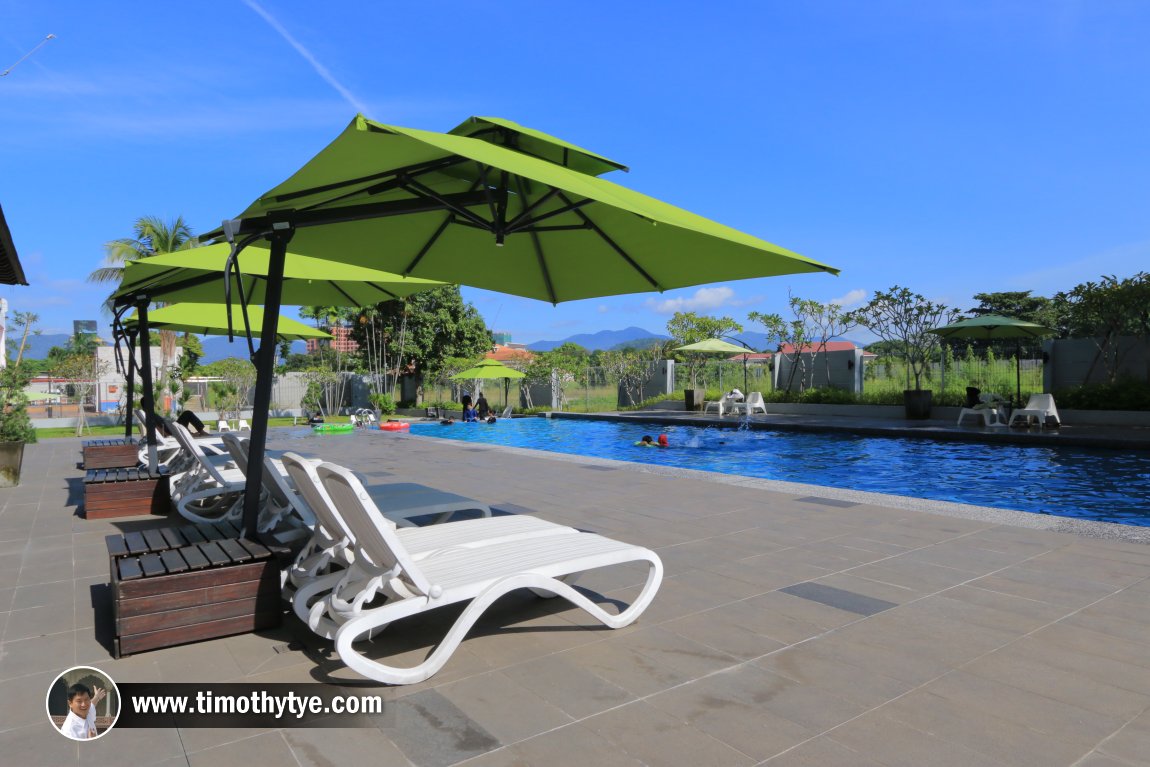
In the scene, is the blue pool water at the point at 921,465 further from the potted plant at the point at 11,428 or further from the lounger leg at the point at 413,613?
the potted plant at the point at 11,428

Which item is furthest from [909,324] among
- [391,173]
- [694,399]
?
[391,173]

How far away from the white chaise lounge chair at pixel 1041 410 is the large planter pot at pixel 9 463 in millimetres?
17604

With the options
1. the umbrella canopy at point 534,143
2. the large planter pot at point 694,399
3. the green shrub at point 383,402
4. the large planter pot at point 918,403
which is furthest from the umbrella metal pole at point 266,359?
the green shrub at point 383,402

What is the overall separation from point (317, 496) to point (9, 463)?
7952mm

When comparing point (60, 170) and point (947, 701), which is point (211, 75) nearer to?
point (60, 170)

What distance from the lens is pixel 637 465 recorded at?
9.78m

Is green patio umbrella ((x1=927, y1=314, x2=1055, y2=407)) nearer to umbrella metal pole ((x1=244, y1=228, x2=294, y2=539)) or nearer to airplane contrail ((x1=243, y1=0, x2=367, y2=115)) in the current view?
airplane contrail ((x1=243, y1=0, x2=367, y2=115))

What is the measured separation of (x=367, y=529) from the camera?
2.93 m

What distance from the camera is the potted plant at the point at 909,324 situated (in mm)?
18625

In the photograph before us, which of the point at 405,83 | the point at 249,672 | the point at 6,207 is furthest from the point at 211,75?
the point at 249,672

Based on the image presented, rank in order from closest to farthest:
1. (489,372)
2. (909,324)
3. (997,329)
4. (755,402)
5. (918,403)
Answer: (997,329)
(918,403)
(909,324)
(755,402)
(489,372)

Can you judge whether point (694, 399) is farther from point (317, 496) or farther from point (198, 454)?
point (317, 496)

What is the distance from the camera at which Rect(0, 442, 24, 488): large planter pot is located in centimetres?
862

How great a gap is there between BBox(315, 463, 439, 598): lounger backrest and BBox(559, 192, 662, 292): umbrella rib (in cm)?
198
